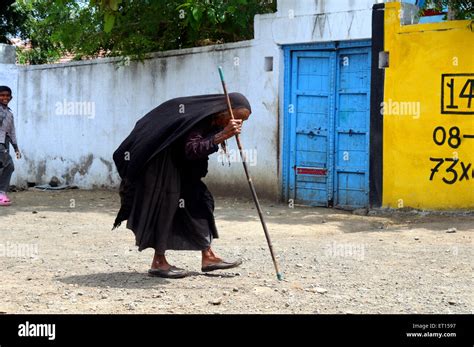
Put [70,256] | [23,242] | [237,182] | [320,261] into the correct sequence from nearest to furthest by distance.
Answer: [320,261] < [70,256] < [23,242] < [237,182]

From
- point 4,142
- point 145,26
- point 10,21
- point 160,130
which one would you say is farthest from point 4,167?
point 10,21

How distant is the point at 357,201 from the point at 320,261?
388cm

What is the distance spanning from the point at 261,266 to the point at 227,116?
1444 millimetres

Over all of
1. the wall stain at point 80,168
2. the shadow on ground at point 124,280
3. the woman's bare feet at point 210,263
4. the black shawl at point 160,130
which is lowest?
the shadow on ground at point 124,280

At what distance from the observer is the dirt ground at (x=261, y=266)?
596 cm

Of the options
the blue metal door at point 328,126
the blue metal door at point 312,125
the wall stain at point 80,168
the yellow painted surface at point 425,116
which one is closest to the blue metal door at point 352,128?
the blue metal door at point 328,126

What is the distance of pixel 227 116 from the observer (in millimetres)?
6688

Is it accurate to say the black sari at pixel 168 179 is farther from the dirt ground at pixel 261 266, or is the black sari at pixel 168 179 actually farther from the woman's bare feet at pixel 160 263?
the dirt ground at pixel 261 266

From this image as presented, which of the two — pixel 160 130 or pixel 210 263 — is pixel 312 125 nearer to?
pixel 210 263

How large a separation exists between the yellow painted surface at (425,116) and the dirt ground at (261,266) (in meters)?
0.31

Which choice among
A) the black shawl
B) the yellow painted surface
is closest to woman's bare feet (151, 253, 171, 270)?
the black shawl
